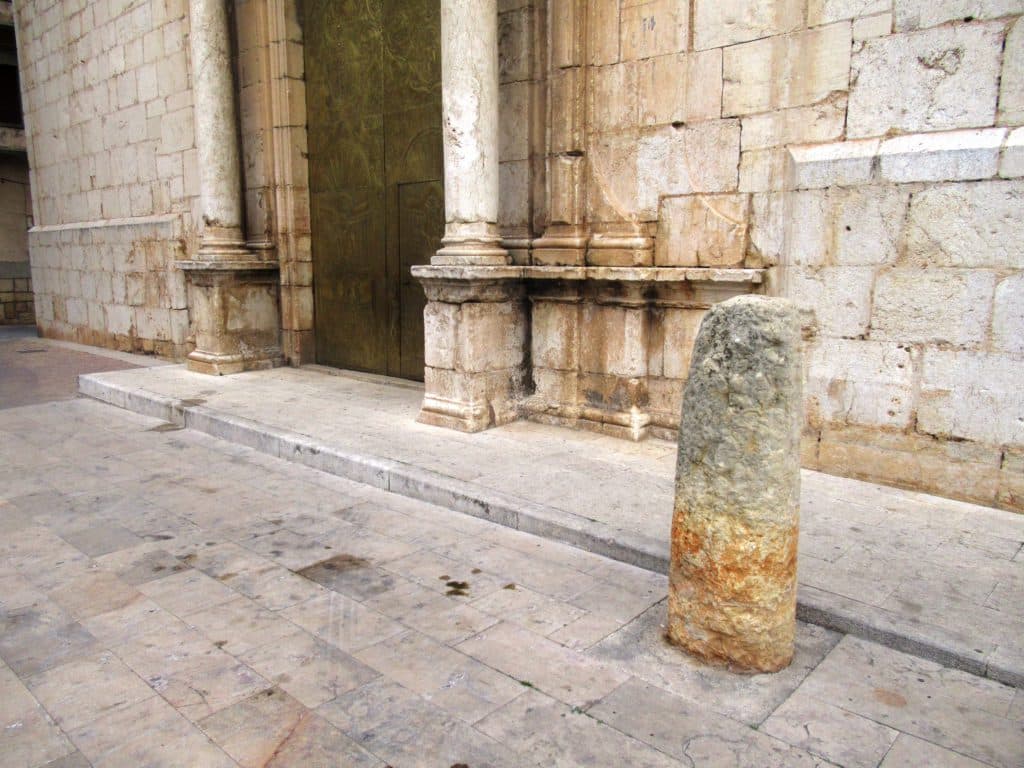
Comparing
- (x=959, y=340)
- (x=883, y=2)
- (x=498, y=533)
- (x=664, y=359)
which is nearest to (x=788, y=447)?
(x=498, y=533)

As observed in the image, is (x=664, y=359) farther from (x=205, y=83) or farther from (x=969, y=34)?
(x=205, y=83)

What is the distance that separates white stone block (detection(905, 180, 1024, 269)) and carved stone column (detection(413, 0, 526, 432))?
2797mm

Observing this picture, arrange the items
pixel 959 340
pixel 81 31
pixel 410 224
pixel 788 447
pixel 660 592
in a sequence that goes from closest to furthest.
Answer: pixel 788 447
pixel 660 592
pixel 959 340
pixel 410 224
pixel 81 31

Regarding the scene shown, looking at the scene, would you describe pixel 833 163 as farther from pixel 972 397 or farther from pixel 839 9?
pixel 972 397

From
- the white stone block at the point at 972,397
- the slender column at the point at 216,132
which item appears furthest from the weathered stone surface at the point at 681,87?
the slender column at the point at 216,132

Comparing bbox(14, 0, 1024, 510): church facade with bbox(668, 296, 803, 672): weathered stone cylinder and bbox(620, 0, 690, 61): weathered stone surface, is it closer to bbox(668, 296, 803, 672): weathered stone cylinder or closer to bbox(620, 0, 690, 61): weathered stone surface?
bbox(620, 0, 690, 61): weathered stone surface

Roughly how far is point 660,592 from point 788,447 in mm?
1083

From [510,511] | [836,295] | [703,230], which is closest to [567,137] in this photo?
[703,230]

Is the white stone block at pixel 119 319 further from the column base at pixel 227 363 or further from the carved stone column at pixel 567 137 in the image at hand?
the carved stone column at pixel 567 137

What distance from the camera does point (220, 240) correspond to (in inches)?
335

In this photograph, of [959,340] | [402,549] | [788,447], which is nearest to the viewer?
[788,447]

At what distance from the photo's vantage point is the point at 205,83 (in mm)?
8383

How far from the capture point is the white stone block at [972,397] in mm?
4168

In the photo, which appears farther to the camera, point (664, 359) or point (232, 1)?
point (232, 1)
